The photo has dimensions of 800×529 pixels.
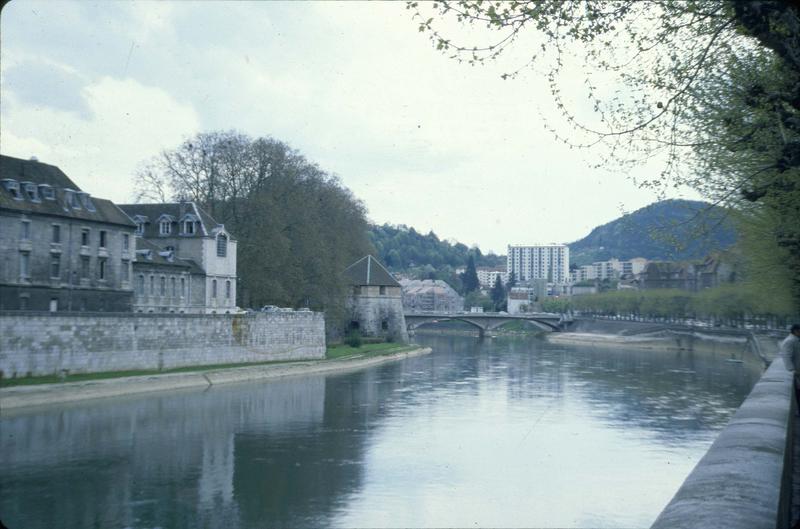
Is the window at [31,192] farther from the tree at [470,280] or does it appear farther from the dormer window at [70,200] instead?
the tree at [470,280]

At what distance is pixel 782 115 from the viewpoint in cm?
654

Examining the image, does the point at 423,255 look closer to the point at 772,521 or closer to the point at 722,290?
the point at 722,290

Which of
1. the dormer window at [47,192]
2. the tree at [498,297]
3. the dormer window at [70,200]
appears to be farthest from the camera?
the tree at [498,297]

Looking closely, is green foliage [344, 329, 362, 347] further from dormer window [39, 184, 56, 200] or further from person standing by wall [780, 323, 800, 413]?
person standing by wall [780, 323, 800, 413]

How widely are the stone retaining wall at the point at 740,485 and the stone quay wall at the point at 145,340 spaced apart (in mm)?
21628

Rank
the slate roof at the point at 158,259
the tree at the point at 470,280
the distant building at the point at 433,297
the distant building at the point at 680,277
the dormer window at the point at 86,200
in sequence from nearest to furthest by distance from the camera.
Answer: the dormer window at the point at 86,200 < the slate roof at the point at 158,259 < the distant building at the point at 680,277 < the distant building at the point at 433,297 < the tree at the point at 470,280

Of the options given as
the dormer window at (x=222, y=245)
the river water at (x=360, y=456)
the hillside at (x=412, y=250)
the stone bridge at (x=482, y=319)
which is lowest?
the river water at (x=360, y=456)

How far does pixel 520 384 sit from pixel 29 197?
19.5 meters

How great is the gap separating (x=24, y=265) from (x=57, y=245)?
54.7 inches

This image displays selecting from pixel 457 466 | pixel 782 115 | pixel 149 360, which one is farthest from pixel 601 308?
pixel 782 115

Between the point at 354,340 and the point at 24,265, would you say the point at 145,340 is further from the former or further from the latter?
the point at 354,340

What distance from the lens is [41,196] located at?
26.5m

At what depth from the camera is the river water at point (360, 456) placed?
13023mm

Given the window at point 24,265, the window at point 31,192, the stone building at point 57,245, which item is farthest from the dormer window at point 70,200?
the window at point 24,265
